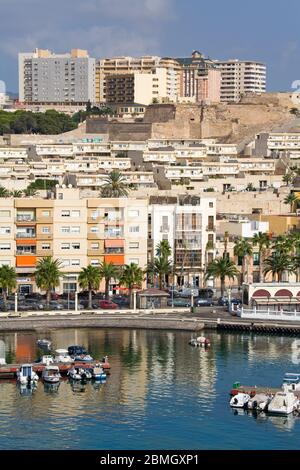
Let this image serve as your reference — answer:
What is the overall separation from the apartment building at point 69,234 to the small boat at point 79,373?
12.6 metres

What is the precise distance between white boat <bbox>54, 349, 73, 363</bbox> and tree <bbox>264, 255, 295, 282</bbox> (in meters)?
12.5

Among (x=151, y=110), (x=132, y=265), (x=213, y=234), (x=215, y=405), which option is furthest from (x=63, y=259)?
(x=151, y=110)

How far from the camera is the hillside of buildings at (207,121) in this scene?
294ft

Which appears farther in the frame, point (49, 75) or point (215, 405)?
point (49, 75)

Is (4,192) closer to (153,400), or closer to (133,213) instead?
(133,213)

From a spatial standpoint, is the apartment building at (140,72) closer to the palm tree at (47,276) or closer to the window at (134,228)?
the window at (134,228)

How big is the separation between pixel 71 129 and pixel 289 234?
162 ft

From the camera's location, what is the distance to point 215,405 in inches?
1174

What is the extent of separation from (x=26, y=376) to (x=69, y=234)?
14522 mm

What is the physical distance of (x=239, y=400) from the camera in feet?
98.1
